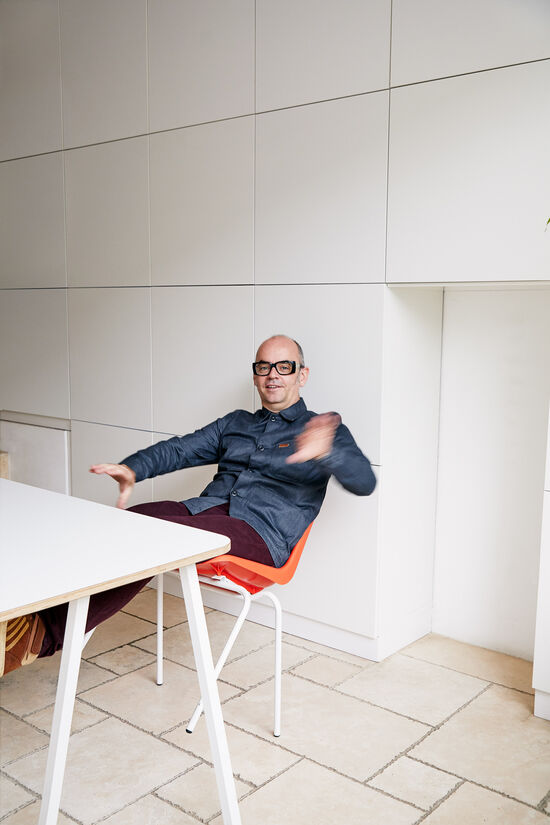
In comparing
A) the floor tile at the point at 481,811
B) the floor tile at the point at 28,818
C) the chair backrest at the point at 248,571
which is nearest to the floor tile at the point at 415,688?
the floor tile at the point at 481,811

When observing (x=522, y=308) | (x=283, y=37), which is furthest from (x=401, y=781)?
(x=283, y=37)

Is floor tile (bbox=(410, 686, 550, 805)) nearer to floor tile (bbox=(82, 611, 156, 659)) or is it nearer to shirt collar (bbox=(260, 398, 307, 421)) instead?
shirt collar (bbox=(260, 398, 307, 421))

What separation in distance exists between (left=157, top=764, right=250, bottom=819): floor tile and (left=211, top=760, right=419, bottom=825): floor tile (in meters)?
0.05

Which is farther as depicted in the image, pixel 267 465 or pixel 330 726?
pixel 267 465

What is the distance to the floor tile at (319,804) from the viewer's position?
2.39m

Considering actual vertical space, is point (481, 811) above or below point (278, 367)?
below

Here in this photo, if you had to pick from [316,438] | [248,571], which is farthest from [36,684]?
[316,438]

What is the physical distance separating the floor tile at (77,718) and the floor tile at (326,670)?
33.9 inches

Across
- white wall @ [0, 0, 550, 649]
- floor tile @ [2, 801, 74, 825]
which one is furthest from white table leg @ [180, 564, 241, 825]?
white wall @ [0, 0, 550, 649]

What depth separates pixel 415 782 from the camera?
2.58m

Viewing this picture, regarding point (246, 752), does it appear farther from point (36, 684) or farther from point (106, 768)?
point (36, 684)

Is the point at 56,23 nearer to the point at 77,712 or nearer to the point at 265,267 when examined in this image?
the point at 265,267

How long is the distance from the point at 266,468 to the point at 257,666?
0.89 meters

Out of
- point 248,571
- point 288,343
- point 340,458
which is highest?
point 288,343
